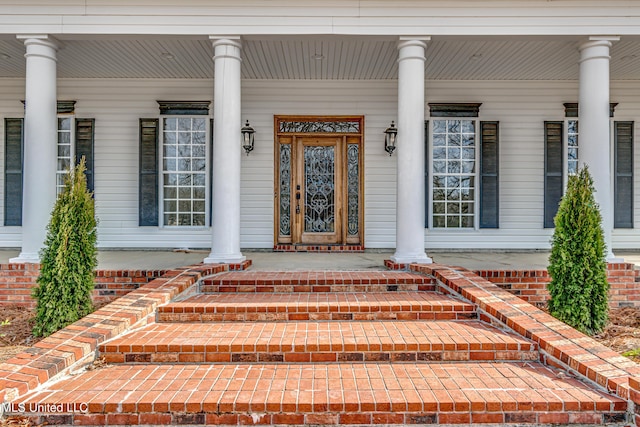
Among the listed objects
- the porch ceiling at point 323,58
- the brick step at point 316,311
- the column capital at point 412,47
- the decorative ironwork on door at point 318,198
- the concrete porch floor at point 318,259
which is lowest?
the brick step at point 316,311

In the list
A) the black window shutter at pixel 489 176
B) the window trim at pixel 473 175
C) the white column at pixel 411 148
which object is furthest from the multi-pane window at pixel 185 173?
the black window shutter at pixel 489 176

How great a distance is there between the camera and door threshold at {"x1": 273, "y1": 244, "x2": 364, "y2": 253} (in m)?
7.43

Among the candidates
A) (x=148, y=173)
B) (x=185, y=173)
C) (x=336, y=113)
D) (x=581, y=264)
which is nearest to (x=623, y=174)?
(x=581, y=264)

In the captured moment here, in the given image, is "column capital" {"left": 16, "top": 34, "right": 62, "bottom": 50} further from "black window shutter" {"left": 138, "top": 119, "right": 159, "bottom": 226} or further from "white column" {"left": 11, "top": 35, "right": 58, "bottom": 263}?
"black window shutter" {"left": 138, "top": 119, "right": 159, "bottom": 226}

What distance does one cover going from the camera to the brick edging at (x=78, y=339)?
8.61ft

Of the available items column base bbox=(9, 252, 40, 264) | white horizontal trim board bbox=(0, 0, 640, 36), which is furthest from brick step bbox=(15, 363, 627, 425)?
white horizontal trim board bbox=(0, 0, 640, 36)

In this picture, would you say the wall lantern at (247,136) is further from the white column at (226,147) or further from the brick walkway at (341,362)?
the brick walkway at (341,362)

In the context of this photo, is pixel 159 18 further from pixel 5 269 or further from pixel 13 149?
pixel 13 149

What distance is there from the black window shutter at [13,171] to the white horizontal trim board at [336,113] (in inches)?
12.1

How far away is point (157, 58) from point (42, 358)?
16.2 ft

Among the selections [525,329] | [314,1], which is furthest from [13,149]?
[525,329]

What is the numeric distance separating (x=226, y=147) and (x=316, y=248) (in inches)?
109

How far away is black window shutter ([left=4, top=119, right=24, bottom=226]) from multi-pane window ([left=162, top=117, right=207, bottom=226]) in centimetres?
241

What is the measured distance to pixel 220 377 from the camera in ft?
9.43
